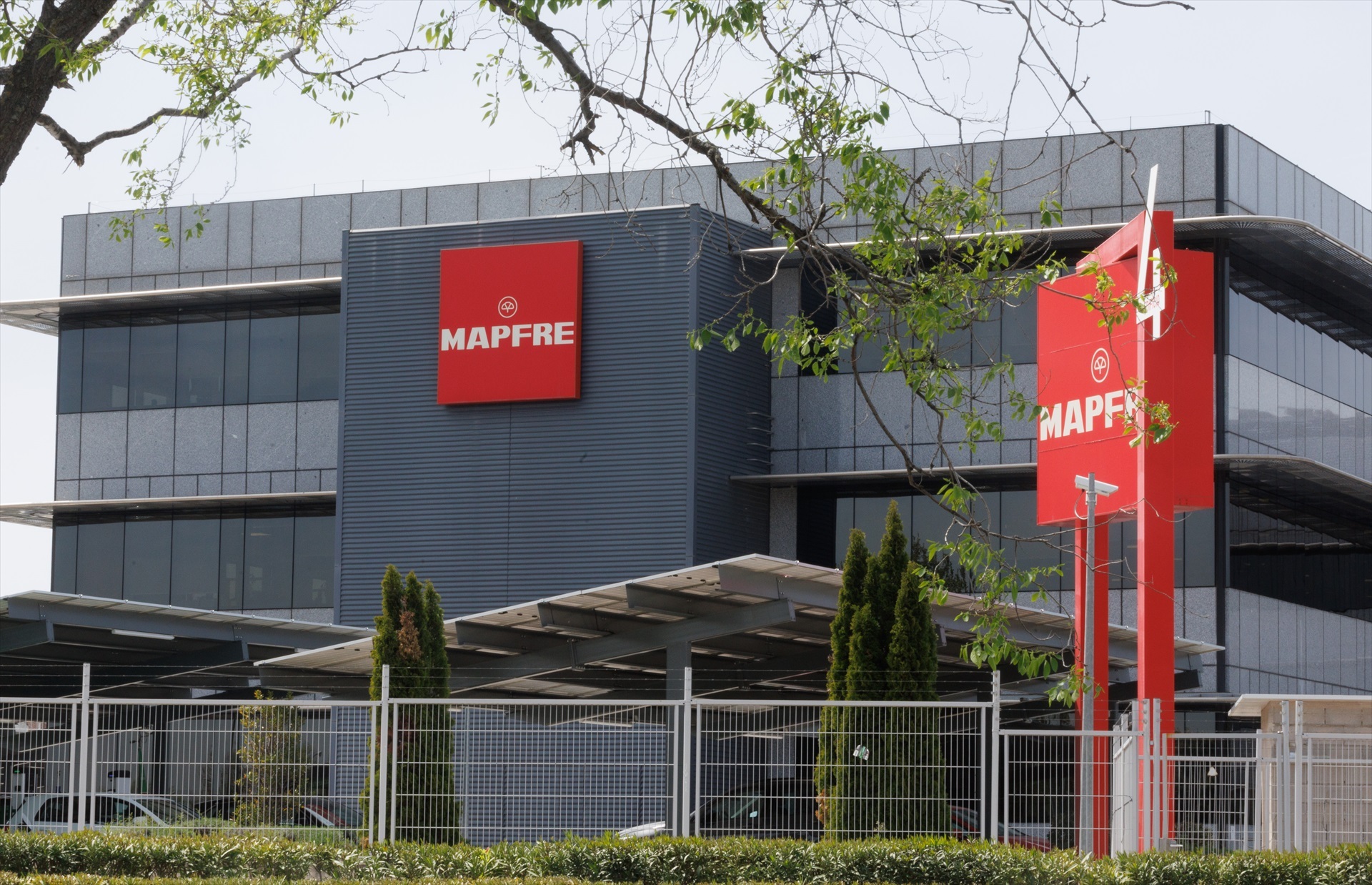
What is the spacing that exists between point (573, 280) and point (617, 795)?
15.2 metres

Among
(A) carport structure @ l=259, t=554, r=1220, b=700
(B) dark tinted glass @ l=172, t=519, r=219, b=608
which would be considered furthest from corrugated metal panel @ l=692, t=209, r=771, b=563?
(B) dark tinted glass @ l=172, t=519, r=219, b=608

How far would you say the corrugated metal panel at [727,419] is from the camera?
29531 millimetres

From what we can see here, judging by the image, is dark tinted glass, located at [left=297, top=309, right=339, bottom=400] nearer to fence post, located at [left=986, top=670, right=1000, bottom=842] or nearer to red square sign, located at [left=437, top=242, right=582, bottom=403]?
red square sign, located at [left=437, top=242, right=582, bottom=403]

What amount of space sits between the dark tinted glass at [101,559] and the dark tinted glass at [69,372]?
8.24 feet

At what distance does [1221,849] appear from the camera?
16.7 m

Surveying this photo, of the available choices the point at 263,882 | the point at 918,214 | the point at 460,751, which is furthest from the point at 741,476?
the point at 918,214

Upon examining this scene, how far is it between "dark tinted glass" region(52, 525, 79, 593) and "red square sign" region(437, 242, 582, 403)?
10570 millimetres

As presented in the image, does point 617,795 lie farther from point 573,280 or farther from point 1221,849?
point 573,280

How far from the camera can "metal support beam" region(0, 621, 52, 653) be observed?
23.0m

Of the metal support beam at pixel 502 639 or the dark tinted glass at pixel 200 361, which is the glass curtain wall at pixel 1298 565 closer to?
the metal support beam at pixel 502 639

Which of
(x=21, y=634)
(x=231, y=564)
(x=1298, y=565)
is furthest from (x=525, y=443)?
(x=1298, y=565)

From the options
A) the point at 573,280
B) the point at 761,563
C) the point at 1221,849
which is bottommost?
the point at 1221,849

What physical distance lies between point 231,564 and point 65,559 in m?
4.17

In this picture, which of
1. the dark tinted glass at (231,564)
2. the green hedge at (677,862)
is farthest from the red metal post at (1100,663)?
the dark tinted glass at (231,564)
